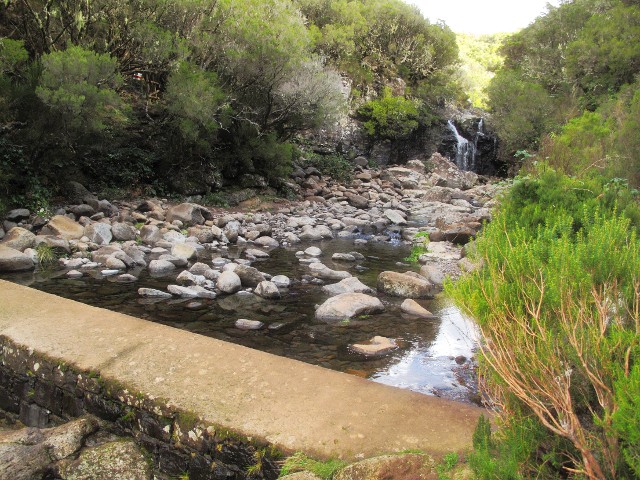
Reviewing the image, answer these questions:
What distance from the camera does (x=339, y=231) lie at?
1359cm

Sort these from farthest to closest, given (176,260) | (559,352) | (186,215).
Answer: (186,215)
(176,260)
(559,352)

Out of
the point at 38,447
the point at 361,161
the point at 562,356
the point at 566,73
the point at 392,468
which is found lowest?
the point at 361,161

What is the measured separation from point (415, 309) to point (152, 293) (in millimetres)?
3745

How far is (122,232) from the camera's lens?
10.1 metres

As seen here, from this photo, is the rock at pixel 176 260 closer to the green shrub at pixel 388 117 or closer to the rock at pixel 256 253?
the rock at pixel 256 253

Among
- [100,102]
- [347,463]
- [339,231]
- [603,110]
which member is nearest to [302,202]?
[339,231]

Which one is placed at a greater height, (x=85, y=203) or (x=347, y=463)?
(x=347, y=463)

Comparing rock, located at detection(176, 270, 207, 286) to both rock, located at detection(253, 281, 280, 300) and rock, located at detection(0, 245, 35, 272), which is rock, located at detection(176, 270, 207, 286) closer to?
rock, located at detection(253, 281, 280, 300)

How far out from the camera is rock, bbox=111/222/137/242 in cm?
1005

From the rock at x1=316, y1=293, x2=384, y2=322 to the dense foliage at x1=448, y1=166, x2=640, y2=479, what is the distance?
390 centimetres

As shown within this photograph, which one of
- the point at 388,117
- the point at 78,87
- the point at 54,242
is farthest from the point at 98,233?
the point at 388,117

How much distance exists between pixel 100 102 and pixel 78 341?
8.62 meters

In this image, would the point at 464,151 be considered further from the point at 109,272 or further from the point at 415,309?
the point at 109,272

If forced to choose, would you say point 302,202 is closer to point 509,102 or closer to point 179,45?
point 179,45
